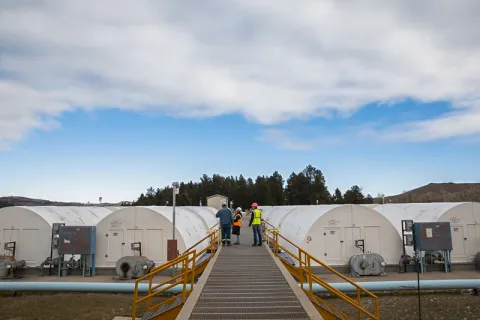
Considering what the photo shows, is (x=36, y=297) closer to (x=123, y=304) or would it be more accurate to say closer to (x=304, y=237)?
(x=123, y=304)

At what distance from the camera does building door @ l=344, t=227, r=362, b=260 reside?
63.9 feet

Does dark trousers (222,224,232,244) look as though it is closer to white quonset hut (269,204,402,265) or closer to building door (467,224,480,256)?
white quonset hut (269,204,402,265)

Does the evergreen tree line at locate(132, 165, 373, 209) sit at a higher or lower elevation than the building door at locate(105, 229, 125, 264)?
higher

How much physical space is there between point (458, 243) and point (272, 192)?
94266mm

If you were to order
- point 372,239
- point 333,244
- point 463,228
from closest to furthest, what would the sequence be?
point 333,244
point 372,239
point 463,228

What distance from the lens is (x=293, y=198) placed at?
376ft

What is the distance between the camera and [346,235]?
64.1ft

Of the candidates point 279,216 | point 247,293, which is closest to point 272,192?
point 279,216

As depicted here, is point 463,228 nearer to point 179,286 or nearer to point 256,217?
point 256,217

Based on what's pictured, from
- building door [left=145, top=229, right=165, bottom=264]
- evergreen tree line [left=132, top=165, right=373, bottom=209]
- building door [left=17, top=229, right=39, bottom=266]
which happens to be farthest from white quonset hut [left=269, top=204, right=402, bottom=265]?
evergreen tree line [left=132, top=165, right=373, bottom=209]

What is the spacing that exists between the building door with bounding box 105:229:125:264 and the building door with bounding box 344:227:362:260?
11675 millimetres

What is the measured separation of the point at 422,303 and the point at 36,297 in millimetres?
15473

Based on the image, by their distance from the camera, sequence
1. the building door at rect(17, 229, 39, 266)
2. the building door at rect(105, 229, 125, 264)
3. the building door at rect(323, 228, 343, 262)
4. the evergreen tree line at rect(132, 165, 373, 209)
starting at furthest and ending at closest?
the evergreen tree line at rect(132, 165, 373, 209) → the building door at rect(17, 229, 39, 266) → the building door at rect(105, 229, 125, 264) → the building door at rect(323, 228, 343, 262)

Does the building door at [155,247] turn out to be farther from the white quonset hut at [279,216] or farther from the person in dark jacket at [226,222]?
the white quonset hut at [279,216]
